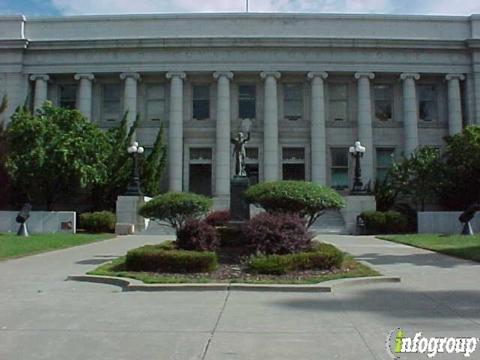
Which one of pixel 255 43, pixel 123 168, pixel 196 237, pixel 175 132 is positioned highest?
pixel 255 43

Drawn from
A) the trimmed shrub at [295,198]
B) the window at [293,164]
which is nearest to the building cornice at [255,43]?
the window at [293,164]

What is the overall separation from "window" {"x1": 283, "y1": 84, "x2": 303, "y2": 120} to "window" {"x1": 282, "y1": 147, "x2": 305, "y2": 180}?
3081 millimetres

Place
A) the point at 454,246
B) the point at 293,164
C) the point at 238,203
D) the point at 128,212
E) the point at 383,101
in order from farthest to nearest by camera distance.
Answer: the point at 383,101 < the point at 293,164 < the point at 128,212 < the point at 454,246 < the point at 238,203

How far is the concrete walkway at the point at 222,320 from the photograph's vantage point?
6.19 metres

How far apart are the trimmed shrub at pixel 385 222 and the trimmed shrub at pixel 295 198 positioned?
53.0 feet

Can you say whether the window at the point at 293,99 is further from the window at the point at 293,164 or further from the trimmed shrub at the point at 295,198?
the trimmed shrub at the point at 295,198

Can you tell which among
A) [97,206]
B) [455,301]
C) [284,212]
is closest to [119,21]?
[97,206]

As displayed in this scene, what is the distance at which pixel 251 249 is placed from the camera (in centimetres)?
1418

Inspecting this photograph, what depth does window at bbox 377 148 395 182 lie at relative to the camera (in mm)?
41844

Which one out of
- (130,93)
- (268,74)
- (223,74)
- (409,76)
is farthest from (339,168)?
(130,93)

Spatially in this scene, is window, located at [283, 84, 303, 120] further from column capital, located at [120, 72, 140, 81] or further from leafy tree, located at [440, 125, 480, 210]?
leafy tree, located at [440, 125, 480, 210]

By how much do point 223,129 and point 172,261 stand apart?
1125 inches

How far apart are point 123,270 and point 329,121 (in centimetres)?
3111

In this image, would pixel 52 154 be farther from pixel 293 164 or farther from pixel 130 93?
pixel 293 164
